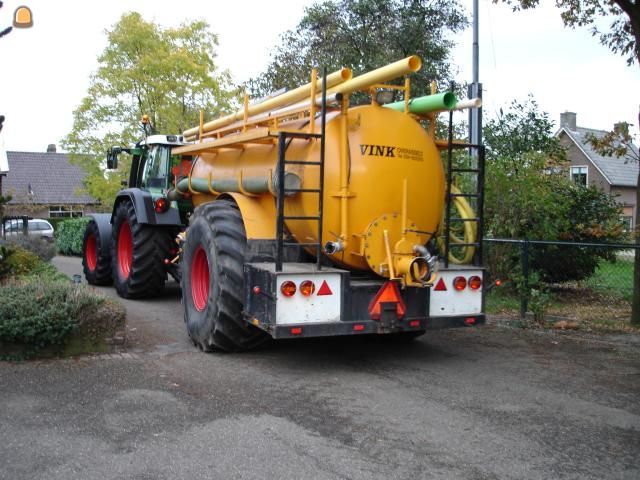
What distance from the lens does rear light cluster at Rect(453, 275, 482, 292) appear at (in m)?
7.07

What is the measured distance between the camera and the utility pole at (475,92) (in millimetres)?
11953

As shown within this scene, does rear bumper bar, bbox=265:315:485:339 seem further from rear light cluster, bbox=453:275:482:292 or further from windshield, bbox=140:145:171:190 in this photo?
windshield, bbox=140:145:171:190

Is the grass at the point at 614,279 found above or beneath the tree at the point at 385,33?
beneath

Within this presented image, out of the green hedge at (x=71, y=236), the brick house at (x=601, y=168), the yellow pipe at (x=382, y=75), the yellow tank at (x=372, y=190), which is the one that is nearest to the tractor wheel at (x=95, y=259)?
the yellow tank at (x=372, y=190)

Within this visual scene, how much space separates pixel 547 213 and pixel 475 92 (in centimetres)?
261

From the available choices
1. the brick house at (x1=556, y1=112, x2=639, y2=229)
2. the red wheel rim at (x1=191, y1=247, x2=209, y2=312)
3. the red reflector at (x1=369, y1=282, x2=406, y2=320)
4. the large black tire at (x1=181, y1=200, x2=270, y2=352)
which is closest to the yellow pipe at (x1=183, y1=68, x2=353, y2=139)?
the large black tire at (x1=181, y1=200, x2=270, y2=352)

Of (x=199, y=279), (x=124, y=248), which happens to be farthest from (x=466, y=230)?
(x=124, y=248)

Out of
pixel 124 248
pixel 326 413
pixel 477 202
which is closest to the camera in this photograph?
pixel 326 413

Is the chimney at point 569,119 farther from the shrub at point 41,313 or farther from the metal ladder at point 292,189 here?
the shrub at point 41,313

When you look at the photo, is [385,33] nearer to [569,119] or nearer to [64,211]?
[569,119]

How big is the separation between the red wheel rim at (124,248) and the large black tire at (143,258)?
2.5 inches

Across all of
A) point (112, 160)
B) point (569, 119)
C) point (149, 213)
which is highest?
point (569, 119)

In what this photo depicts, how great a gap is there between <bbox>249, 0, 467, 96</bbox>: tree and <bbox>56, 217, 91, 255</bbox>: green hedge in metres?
10.0

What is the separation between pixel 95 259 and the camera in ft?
43.5
